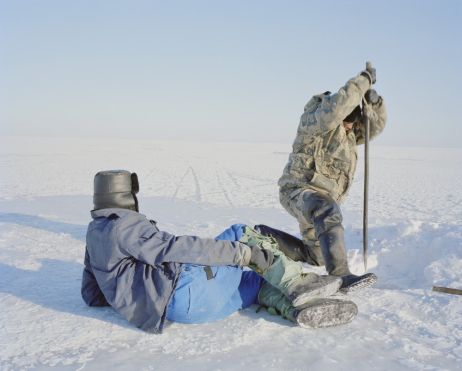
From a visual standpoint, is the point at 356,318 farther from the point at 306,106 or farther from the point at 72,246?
the point at 72,246

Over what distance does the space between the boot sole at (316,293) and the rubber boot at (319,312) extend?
0.03 m

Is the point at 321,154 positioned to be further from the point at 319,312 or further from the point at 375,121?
the point at 319,312

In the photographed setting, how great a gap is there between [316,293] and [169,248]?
0.95 metres

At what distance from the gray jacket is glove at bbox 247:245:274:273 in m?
0.05

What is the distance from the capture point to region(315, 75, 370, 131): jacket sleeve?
3928 mm

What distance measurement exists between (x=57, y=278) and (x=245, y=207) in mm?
6407

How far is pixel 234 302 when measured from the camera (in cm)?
306

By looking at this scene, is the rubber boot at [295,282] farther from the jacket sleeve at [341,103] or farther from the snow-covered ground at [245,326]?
the jacket sleeve at [341,103]

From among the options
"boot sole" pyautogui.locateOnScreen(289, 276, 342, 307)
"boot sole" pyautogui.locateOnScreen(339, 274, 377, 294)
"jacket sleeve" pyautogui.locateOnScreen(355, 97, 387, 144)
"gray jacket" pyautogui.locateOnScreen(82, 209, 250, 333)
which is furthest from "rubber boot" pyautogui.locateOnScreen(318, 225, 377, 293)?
"jacket sleeve" pyautogui.locateOnScreen(355, 97, 387, 144)

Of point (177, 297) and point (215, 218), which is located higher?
point (177, 297)

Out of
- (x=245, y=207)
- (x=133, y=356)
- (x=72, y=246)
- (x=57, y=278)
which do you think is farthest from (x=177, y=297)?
(x=245, y=207)

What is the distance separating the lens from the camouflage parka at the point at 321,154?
14.0 ft

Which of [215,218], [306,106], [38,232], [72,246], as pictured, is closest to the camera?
[306,106]

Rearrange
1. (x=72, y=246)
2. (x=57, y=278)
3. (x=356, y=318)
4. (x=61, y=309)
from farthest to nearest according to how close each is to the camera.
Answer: (x=72, y=246)
(x=57, y=278)
(x=61, y=309)
(x=356, y=318)
